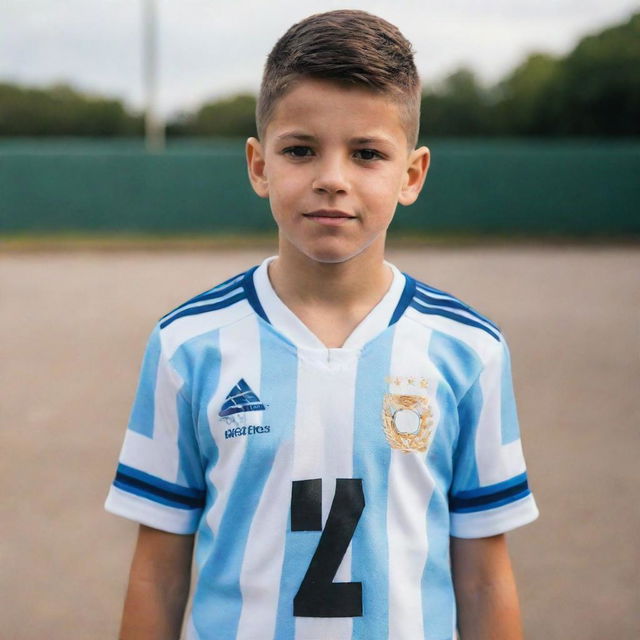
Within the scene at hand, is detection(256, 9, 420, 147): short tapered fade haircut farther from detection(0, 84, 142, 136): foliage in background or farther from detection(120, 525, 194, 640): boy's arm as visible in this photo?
detection(0, 84, 142, 136): foliage in background

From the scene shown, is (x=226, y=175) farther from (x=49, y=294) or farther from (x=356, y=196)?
(x=356, y=196)

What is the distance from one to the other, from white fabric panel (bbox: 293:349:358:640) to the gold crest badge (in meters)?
0.06

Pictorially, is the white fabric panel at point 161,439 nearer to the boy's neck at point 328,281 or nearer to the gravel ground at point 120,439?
the boy's neck at point 328,281

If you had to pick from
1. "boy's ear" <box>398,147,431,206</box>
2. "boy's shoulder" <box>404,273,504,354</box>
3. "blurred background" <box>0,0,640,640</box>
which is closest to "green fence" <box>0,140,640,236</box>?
"blurred background" <box>0,0,640,640</box>

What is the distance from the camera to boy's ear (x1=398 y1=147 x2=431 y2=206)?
1.76 meters

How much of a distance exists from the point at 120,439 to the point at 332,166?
456 cm

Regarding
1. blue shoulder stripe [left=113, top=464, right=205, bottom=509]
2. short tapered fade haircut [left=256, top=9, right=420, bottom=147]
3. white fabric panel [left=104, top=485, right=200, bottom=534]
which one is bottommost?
white fabric panel [left=104, top=485, right=200, bottom=534]

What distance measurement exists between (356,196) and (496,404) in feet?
1.45

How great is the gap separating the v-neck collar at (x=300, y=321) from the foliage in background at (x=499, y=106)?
87.6 feet

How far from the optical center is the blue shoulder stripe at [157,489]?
1.69 meters

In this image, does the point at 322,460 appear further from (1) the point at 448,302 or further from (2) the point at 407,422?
(1) the point at 448,302

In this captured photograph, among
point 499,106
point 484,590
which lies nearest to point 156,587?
point 484,590

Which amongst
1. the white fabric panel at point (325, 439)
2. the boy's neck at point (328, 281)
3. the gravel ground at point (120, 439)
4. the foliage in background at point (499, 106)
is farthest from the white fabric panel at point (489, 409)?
the foliage in background at point (499, 106)

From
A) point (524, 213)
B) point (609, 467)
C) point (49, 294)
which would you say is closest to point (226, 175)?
point (524, 213)
